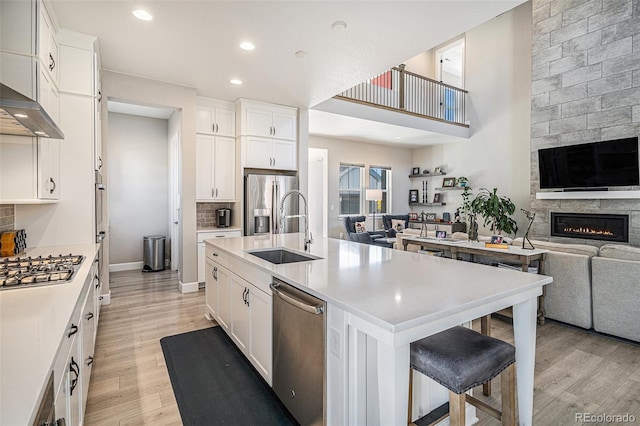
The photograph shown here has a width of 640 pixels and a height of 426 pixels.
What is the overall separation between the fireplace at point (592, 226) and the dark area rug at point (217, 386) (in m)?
5.74

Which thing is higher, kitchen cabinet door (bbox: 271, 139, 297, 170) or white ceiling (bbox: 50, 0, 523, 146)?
white ceiling (bbox: 50, 0, 523, 146)

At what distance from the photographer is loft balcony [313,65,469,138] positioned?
18.9 feet

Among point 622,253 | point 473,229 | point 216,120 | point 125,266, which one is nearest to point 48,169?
point 216,120

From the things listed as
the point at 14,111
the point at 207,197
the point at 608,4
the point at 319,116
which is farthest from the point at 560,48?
the point at 14,111

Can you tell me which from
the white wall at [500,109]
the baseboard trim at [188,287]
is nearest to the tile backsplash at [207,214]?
the baseboard trim at [188,287]

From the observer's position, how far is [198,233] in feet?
15.1

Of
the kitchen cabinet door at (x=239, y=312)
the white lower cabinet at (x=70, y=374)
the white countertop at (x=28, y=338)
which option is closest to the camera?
the white countertop at (x=28, y=338)

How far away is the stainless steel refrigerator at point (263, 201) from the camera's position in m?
4.86

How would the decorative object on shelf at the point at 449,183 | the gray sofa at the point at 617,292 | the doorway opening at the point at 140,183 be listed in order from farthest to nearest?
the decorative object on shelf at the point at 449,183 → the doorway opening at the point at 140,183 → the gray sofa at the point at 617,292

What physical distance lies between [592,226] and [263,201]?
17.8 feet

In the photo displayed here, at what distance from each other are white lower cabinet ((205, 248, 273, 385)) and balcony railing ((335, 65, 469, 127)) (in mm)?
3964

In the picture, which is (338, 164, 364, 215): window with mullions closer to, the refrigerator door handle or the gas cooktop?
the refrigerator door handle

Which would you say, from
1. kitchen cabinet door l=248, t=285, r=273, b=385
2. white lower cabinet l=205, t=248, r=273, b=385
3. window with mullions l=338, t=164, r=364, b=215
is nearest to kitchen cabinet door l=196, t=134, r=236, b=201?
white lower cabinet l=205, t=248, r=273, b=385

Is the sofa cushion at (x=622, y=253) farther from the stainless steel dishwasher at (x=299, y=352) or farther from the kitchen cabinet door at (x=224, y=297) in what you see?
the kitchen cabinet door at (x=224, y=297)
